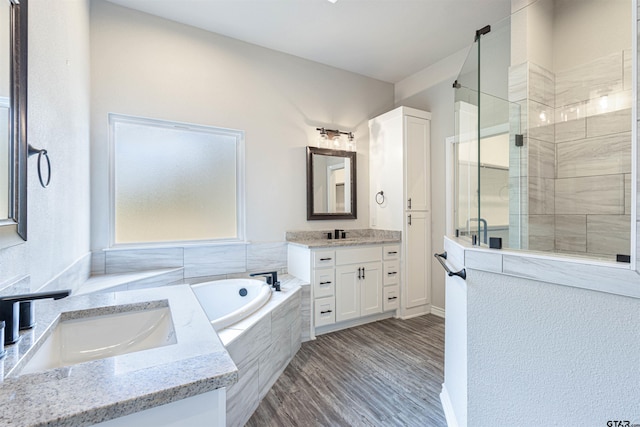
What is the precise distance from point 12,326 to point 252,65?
299 cm

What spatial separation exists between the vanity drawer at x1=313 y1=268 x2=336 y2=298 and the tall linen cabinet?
0.93 metres

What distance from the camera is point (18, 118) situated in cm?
107

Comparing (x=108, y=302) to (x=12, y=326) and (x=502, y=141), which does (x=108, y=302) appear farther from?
(x=502, y=141)

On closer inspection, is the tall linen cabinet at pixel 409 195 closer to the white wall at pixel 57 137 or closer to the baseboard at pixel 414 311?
the baseboard at pixel 414 311

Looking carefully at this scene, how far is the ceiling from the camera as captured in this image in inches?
99.3

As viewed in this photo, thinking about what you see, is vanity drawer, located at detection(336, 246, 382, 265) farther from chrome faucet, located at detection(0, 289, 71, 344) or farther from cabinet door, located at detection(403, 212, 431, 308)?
chrome faucet, located at detection(0, 289, 71, 344)

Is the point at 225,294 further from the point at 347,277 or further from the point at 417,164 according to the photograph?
the point at 417,164

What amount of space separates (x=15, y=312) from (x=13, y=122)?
2.26 ft

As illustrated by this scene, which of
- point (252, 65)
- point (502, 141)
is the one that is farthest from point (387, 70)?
point (502, 141)

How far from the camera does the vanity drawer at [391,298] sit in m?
3.31

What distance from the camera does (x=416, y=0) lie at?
96.7 inches

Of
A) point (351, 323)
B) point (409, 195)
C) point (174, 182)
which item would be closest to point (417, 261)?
point (409, 195)

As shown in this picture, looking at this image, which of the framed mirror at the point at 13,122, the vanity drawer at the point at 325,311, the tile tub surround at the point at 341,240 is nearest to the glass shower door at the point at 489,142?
the tile tub surround at the point at 341,240

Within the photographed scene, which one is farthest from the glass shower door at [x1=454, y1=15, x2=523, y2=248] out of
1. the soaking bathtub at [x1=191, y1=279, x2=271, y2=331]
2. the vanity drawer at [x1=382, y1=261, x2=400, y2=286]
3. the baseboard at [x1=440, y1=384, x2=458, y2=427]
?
the soaking bathtub at [x1=191, y1=279, x2=271, y2=331]
